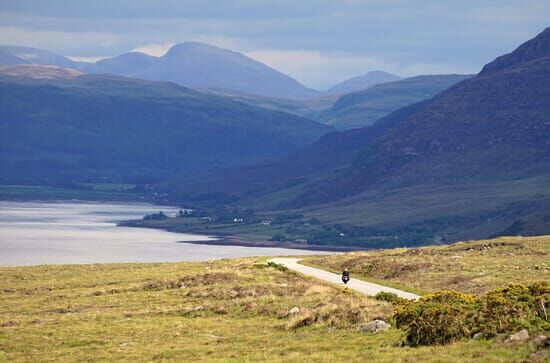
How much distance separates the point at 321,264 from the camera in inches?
3142

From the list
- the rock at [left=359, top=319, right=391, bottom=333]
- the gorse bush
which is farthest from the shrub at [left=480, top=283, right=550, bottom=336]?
the rock at [left=359, top=319, right=391, bottom=333]

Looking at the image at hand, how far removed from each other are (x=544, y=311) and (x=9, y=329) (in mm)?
26945

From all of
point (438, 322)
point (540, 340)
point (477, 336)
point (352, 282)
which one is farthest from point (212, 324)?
point (540, 340)

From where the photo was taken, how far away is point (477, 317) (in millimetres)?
37750

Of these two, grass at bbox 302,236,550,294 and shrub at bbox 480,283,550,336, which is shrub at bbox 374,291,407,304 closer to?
grass at bbox 302,236,550,294

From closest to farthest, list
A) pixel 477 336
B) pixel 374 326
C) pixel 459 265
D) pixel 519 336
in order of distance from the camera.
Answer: pixel 519 336
pixel 477 336
pixel 374 326
pixel 459 265

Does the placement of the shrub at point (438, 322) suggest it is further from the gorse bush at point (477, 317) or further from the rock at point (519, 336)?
the rock at point (519, 336)

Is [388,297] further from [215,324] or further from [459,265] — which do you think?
[459,265]

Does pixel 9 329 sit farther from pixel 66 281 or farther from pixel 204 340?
pixel 66 281

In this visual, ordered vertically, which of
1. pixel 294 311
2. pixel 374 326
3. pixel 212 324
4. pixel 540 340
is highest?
pixel 540 340

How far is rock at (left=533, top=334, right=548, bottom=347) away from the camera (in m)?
33.5

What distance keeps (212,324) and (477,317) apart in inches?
645

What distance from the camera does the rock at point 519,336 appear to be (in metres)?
34.6

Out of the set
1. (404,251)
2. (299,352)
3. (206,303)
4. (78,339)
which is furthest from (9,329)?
(404,251)
